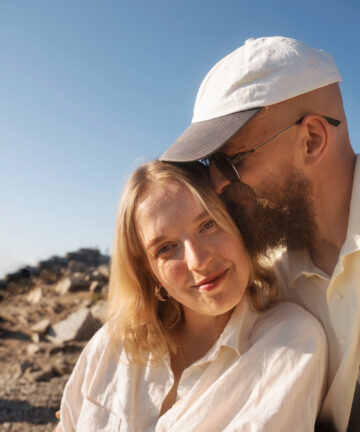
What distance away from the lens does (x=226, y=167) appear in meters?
2.45

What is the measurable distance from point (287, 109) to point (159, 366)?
1.56 metres

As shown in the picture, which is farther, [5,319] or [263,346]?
[5,319]

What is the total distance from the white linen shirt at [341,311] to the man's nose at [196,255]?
2.02ft

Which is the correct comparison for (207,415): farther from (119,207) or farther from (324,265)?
(119,207)

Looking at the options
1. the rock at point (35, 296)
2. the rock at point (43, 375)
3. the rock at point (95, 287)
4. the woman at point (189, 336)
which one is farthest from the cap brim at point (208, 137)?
the rock at point (35, 296)

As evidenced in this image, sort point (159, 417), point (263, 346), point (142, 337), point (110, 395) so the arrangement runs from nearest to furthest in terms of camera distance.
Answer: point (263, 346)
point (159, 417)
point (110, 395)
point (142, 337)

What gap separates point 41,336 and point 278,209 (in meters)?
5.30

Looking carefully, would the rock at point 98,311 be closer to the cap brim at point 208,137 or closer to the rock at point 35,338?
the rock at point 35,338

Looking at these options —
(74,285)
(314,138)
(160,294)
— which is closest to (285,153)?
(314,138)

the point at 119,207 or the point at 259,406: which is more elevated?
the point at 119,207

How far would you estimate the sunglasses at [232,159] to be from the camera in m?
2.44

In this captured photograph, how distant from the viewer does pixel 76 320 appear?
22.0 feet

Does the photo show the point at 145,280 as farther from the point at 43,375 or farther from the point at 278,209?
the point at 43,375

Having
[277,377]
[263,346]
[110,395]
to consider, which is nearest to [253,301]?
[263,346]
